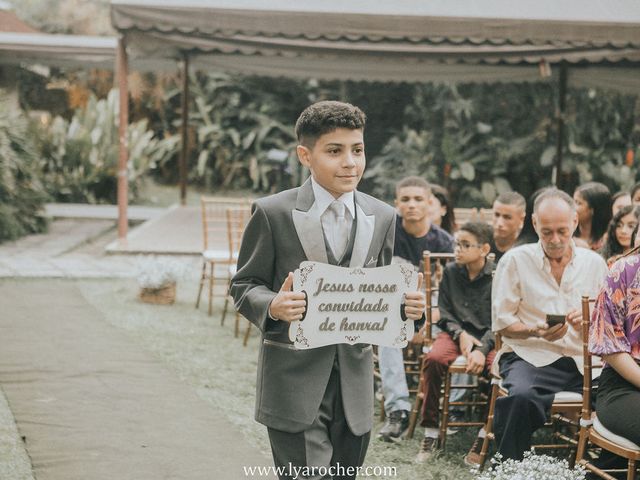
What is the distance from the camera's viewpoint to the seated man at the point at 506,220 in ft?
19.7

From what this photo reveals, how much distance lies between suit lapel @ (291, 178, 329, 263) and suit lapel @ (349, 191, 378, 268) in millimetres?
102

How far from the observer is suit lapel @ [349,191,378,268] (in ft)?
9.94

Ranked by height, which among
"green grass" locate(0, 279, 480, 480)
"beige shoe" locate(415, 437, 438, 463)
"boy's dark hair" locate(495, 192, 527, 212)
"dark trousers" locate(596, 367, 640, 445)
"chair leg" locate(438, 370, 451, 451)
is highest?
"boy's dark hair" locate(495, 192, 527, 212)

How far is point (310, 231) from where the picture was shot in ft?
9.89

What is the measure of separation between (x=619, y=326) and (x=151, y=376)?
3684 mm

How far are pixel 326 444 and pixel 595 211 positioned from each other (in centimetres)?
386


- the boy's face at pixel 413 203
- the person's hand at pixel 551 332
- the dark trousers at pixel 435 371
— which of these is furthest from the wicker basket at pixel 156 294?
the person's hand at pixel 551 332

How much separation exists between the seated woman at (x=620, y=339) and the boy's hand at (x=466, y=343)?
4.46ft

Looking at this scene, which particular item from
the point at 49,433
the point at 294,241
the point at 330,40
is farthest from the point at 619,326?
the point at 330,40

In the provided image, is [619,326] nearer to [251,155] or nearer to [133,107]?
[251,155]

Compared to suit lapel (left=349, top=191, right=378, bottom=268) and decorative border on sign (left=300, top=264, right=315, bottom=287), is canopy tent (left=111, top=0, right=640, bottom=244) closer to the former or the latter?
suit lapel (left=349, top=191, right=378, bottom=268)

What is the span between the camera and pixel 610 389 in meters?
3.93

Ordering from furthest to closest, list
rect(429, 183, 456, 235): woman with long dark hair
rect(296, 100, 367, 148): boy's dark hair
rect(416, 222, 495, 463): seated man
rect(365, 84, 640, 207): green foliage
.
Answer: rect(365, 84, 640, 207): green foliage, rect(429, 183, 456, 235): woman with long dark hair, rect(416, 222, 495, 463): seated man, rect(296, 100, 367, 148): boy's dark hair

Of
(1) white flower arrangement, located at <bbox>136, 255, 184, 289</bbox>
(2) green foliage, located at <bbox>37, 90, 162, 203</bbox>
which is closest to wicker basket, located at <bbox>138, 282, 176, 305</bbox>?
(1) white flower arrangement, located at <bbox>136, 255, 184, 289</bbox>
